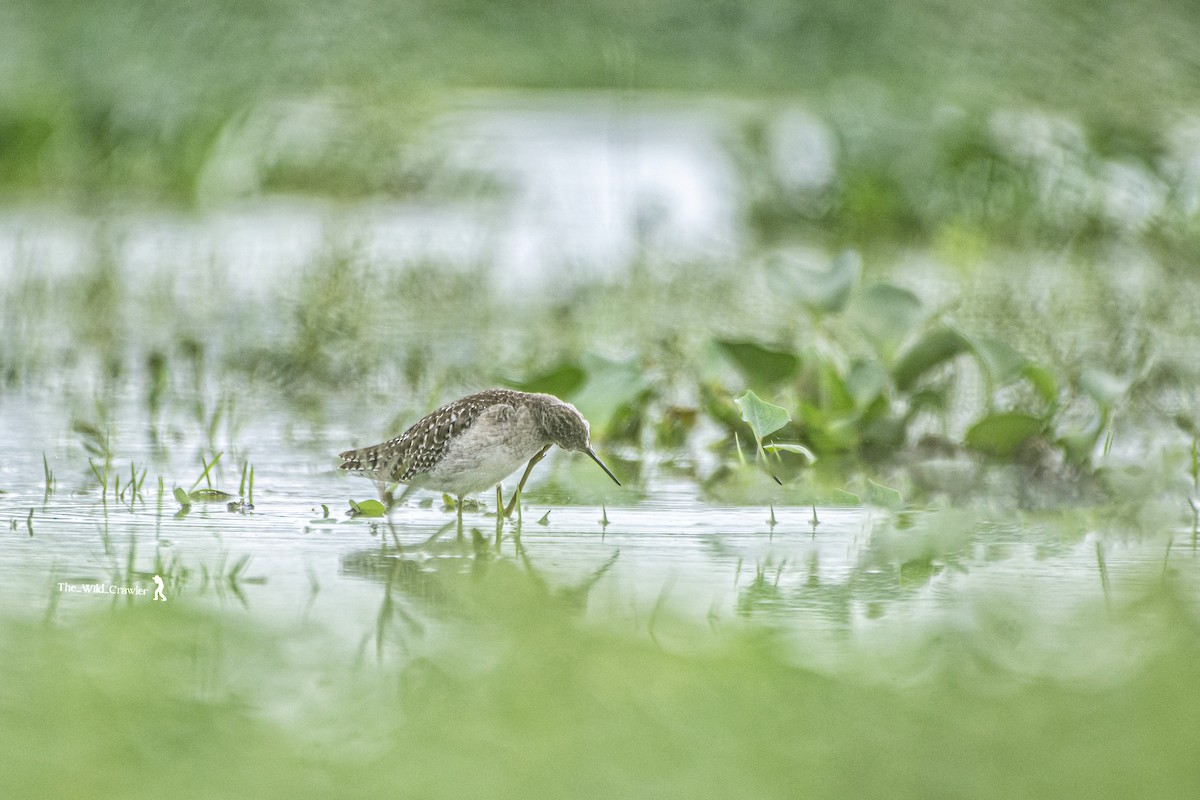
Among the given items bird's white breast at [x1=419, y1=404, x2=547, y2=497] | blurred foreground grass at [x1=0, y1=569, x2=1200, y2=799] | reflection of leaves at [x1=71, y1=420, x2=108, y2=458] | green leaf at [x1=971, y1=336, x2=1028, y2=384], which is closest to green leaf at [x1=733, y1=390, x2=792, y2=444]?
bird's white breast at [x1=419, y1=404, x2=547, y2=497]

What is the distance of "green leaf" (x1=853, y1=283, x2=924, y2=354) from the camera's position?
5633mm

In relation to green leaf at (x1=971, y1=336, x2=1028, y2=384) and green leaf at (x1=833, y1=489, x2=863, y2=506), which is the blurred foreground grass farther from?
green leaf at (x1=971, y1=336, x2=1028, y2=384)

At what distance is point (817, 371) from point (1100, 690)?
275 cm

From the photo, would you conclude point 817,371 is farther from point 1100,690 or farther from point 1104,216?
point 1104,216

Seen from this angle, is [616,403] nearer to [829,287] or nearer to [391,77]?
[829,287]

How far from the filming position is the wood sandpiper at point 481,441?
447cm

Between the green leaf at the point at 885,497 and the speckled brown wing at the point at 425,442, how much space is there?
102 cm

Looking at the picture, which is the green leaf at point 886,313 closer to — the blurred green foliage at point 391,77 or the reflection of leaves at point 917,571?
the reflection of leaves at point 917,571

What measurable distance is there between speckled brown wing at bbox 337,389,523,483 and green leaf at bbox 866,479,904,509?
40.3 inches

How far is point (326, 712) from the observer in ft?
9.70

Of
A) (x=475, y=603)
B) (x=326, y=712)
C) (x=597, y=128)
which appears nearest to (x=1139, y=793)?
(x=326, y=712)

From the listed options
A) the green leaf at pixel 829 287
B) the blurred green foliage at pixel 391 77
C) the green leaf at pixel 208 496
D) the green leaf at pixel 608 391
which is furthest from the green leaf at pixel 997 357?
the blurred green foliage at pixel 391 77

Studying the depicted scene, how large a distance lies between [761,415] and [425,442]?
0.93 m

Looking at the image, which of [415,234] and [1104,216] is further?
[415,234]
